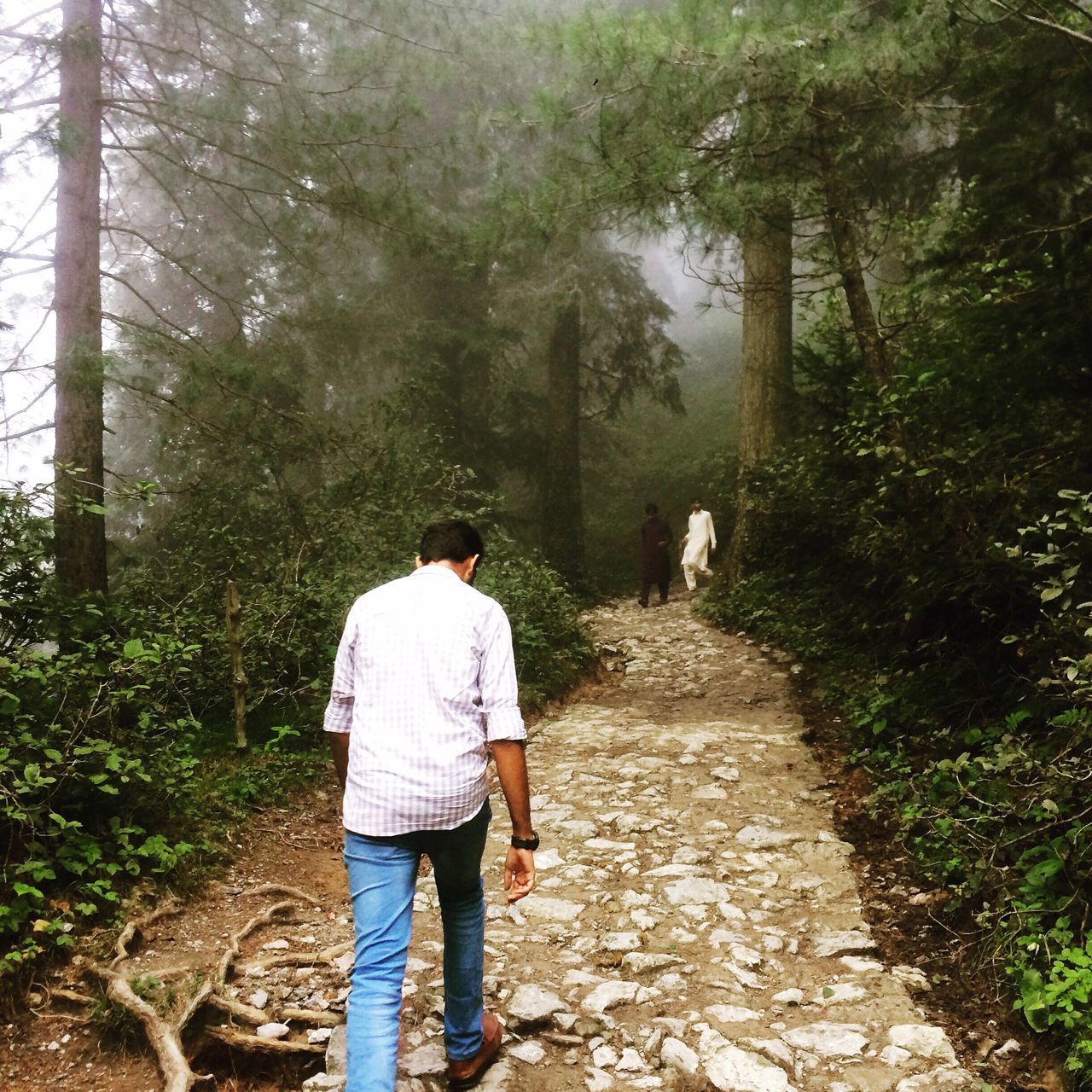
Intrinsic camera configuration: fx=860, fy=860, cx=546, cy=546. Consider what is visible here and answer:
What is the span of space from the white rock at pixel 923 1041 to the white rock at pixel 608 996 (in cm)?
106

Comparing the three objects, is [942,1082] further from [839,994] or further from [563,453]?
[563,453]

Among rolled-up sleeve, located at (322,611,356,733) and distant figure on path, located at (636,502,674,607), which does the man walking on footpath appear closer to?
rolled-up sleeve, located at (322,611,356,733)

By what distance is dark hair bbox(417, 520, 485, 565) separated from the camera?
3012 millimetres

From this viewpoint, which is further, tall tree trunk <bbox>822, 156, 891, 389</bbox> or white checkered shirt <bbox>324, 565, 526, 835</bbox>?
tall tree trunk <bbox>822, 156, 891, 389</bbox>

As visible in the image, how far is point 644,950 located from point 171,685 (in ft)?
11.4

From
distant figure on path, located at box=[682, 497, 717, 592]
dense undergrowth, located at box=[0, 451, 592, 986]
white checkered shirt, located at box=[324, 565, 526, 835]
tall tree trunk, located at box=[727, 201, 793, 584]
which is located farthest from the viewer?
distant figure on path, located at box=[682, 497, 717, 592]

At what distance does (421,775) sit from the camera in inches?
105

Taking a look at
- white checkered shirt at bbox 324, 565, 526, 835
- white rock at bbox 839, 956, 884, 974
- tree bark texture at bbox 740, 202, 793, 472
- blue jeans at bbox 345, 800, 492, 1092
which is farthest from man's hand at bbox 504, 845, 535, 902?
tree bark texture at bbox 740, 202, 793, 472

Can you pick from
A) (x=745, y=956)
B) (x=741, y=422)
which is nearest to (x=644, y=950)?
(x=745, y=956)

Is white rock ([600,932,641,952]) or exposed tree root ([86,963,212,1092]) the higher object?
exposed tree root ([86,963,212,1092])

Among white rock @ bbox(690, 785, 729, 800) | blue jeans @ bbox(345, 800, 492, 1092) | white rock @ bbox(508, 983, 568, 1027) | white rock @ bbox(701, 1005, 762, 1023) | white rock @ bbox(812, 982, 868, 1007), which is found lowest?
white rock @ bbox(701, 1005, 762, 1023)

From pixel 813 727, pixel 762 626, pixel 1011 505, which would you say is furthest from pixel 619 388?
pixel 1011 505

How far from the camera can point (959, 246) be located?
6238 millimetres

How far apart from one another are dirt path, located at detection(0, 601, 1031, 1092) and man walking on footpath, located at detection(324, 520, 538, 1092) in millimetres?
569
